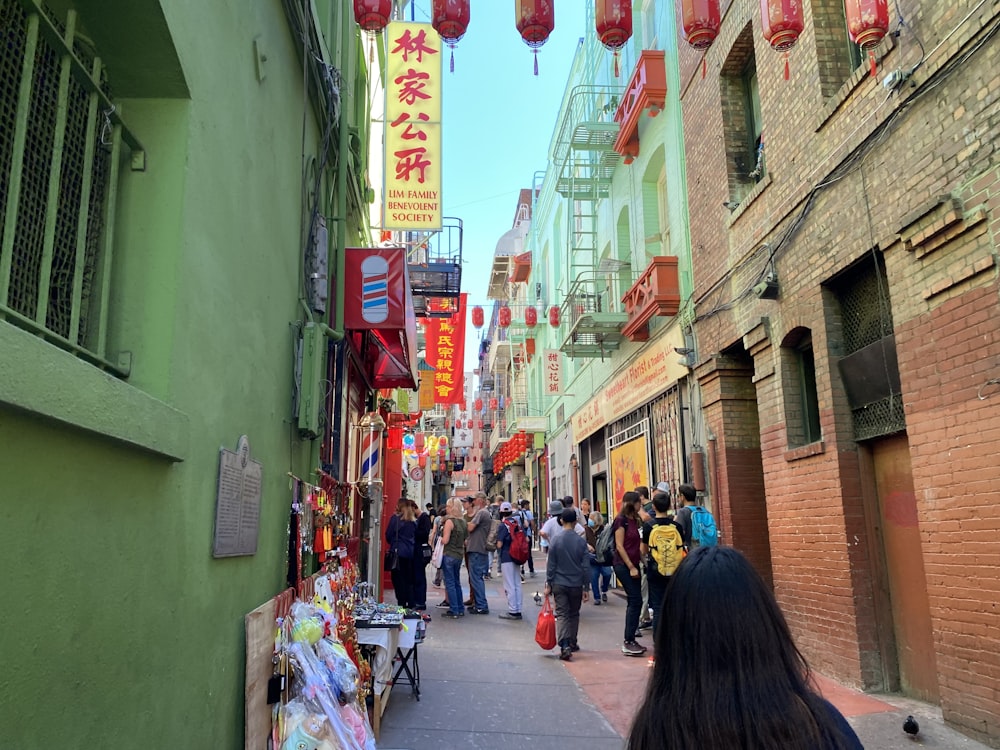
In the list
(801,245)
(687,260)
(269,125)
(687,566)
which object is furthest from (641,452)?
(687,566)

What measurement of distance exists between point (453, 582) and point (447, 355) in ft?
33.1

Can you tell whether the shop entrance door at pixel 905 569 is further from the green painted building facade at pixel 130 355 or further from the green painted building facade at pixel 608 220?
the green painted building facade at pixel 130 355

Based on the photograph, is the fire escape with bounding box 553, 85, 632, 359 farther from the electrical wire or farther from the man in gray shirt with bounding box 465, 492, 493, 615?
the electrical wire

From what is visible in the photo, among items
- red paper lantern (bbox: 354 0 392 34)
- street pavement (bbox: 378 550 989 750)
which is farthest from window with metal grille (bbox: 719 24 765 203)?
street pavement (bbox: 378 550 989 750)

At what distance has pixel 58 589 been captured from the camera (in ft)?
6.82

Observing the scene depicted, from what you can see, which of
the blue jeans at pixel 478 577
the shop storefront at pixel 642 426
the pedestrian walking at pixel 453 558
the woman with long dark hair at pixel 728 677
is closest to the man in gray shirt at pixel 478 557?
the blue jeans at pixel 478 577

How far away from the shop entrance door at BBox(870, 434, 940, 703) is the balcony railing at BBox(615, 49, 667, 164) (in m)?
7.73

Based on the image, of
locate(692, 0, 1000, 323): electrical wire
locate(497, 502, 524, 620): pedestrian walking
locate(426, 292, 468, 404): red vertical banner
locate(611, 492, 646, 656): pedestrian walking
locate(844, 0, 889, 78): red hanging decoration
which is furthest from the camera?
locate(426, 292, 468, 404): red vertical banner

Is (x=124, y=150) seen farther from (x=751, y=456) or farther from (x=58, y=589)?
(x=751, y=456)

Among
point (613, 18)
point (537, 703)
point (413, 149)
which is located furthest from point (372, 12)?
point (537, 703)

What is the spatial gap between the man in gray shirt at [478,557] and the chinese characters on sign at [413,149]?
4.93 m

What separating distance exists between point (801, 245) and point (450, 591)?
282 inches

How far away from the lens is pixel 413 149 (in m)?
10.5

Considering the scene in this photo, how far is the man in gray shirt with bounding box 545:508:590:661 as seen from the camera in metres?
8.71
